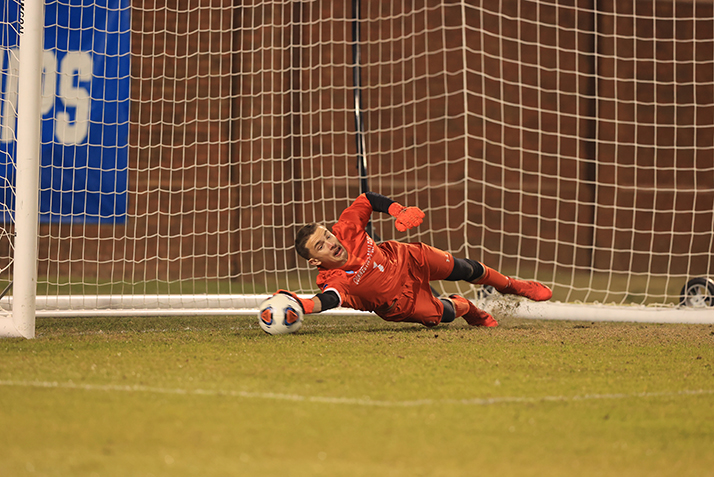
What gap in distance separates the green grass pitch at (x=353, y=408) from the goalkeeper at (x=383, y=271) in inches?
12.4

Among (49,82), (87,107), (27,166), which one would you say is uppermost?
(49,82)

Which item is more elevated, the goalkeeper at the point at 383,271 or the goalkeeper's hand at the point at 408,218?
the goalkeeper's hand at the point at 408,218

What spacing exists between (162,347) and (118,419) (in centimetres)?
138

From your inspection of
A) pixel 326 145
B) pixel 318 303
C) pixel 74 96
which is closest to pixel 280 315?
pixel 318 303

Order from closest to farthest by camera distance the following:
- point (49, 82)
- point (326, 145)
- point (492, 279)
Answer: point (492, 279)
point (49, 82)
point (326, 145)

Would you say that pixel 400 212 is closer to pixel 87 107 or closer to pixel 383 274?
pixel 383 274

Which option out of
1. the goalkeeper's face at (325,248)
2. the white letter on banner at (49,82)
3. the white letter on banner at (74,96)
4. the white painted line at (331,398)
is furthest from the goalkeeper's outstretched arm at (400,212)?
the white letter on banner at (49,82)

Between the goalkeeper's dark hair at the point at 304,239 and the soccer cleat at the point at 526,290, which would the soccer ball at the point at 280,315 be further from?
the soccer cleat at the point at 526,290

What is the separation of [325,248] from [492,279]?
0.99 meters

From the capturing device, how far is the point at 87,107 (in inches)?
200

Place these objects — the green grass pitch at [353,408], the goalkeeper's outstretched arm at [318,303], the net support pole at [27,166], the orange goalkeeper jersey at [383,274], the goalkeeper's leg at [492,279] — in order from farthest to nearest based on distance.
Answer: the goalkeeper's leg at [492,279] → the orange goalkeeper jersey at [383,274] → the goalkeeper's outstretched arm at [318,303] → the net support pole at [27,166] → the green grass pitch at [353,408]

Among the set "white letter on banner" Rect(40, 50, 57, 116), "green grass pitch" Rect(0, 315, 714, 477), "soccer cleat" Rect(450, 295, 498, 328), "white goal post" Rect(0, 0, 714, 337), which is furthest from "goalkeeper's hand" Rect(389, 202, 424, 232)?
"white letter on banner" Rect(40, 50, 57, 116)

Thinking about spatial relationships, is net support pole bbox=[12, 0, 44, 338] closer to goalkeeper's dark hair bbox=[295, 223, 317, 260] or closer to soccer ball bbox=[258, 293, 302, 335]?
soccer ball bbox=[258, 293, 302, 335]

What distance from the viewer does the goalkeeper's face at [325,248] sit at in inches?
136
